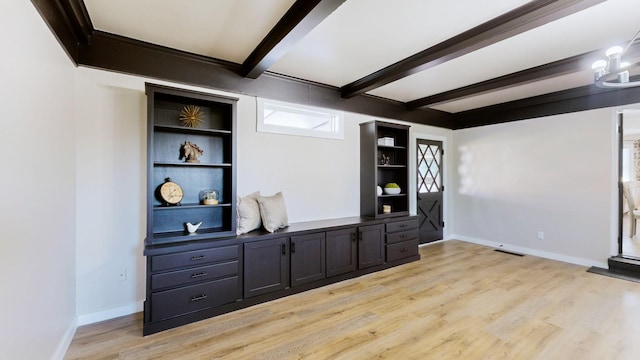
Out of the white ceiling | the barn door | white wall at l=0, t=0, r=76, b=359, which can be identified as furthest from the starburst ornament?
the barn door

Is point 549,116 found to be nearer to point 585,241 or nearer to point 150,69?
point 585,241

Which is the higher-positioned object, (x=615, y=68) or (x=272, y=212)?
(x=615, y=68)

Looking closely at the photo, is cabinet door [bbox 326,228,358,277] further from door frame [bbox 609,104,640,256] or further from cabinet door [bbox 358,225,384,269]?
door frame [bbox 609,104,640,256]

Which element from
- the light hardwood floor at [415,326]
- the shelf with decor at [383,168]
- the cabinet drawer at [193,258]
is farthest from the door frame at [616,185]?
the cabinet drawer at [193,258]

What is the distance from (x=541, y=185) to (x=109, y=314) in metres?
6.31

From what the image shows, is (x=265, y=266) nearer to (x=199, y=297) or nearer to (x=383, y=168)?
(x=199, y=297)

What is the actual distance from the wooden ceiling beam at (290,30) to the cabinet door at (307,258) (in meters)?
1.96

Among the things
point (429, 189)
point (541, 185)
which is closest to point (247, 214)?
point (429, 189)

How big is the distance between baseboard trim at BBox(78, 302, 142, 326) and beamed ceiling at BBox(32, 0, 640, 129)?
7.60ft

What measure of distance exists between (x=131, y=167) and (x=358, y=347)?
2697 millimetres

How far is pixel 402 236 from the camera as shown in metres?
4.32

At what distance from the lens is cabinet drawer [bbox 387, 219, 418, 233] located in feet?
13.7

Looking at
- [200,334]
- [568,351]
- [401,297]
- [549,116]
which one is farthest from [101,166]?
[549,116]

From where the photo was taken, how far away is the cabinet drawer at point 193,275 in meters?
2.46
